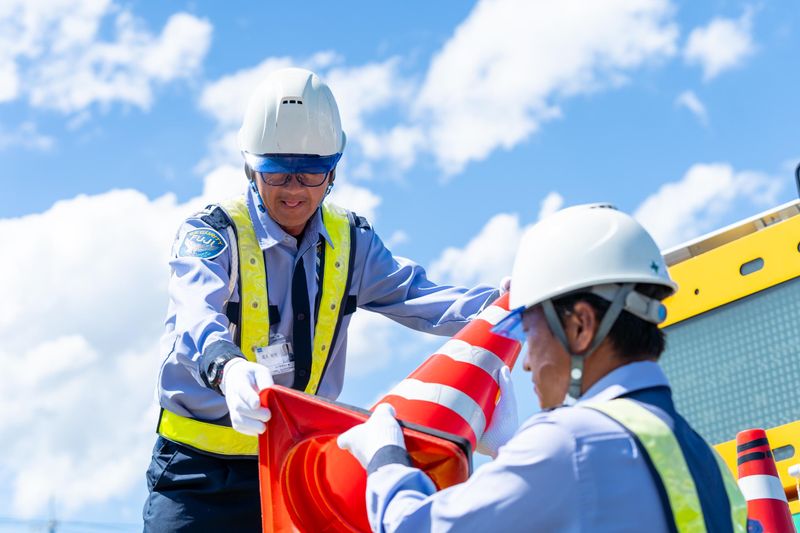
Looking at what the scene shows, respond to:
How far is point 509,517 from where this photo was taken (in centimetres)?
285

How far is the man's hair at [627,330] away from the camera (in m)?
3.12

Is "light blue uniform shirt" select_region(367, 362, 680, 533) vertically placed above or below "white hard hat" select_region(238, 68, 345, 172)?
below

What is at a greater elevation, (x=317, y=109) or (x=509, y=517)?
(x=317, y=109)

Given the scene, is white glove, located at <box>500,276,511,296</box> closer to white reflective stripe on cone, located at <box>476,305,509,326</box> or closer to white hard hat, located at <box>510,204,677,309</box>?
white reflective stripe on cone, located at <box>476,305,509,326</box>

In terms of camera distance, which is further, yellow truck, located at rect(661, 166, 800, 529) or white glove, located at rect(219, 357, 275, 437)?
yellow truck, located at rect(661, 166, 800, 529)

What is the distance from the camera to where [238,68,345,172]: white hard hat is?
480cm

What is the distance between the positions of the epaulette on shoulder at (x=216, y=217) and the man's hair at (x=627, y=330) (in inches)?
76.2

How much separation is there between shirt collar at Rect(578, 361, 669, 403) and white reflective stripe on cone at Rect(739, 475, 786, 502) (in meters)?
2.96

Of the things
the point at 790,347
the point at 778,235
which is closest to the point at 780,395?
the point at 790,347

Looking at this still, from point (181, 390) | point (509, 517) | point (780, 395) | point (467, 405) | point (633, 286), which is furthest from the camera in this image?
point (780, 395)

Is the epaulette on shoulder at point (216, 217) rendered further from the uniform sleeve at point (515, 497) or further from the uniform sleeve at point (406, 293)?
the uniform sleeve at point (515, 497)

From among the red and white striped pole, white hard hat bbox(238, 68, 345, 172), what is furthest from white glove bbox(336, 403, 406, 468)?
white hard hat bbox(238, 68, 345, 172)

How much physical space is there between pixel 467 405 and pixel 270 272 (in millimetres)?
1065

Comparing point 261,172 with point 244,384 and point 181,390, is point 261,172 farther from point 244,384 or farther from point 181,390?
point 244,384
